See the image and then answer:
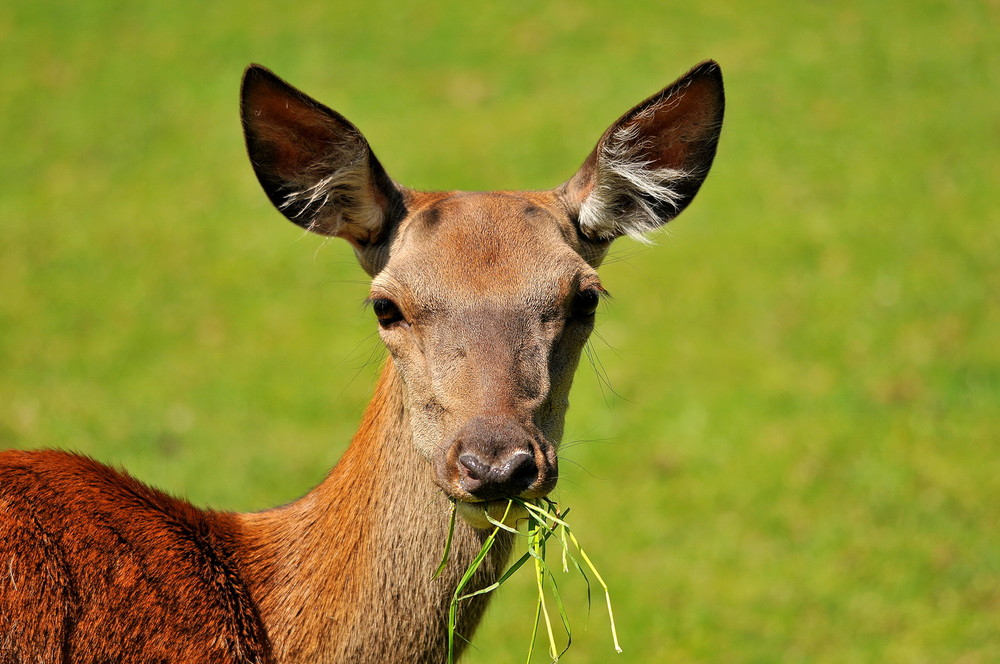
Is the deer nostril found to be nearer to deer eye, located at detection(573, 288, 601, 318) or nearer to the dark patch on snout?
the dark patch on snout

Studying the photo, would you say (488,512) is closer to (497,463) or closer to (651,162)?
(497,463)

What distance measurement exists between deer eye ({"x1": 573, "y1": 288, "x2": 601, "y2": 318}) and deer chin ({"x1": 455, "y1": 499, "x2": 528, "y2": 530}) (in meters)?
0.76

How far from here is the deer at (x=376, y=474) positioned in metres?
3.65

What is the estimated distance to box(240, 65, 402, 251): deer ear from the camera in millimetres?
4223

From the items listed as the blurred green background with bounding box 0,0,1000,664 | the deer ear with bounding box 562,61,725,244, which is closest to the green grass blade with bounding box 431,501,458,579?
the blurred green background with bounding box 0,0,1000,664

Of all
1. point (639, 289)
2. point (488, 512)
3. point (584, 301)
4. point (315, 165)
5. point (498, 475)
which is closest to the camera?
point (498, 475)

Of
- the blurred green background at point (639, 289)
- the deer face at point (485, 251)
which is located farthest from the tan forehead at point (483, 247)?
the blurred green background at point (639, 289)

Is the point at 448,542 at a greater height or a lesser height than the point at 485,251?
lesser

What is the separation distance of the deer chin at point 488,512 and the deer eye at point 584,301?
0.76m

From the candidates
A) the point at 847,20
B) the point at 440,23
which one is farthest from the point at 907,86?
the point at 440,23

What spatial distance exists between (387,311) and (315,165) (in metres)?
0.66

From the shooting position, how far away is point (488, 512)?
362 centimetres

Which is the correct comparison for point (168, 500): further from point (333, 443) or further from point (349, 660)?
point (333, 443)

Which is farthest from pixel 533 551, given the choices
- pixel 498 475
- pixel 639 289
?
pixel 639 289
